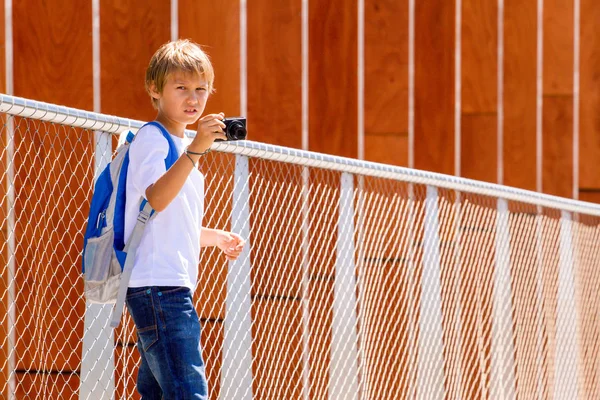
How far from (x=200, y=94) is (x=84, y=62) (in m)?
2.87

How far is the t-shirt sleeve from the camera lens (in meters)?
2.65

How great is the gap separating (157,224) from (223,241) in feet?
1.37

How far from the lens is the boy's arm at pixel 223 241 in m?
3.08

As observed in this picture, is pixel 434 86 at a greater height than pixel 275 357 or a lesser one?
greater

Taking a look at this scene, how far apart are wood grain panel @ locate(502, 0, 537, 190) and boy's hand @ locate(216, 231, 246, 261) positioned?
248 inches

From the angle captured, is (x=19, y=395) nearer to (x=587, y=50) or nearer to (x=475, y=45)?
(x=475, y=45)

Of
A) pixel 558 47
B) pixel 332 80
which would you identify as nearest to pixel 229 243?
pixel 332 80

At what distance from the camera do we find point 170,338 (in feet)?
8.75

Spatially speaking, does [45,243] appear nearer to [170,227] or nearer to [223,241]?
[223,241]

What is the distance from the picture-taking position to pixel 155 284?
268 centimetres

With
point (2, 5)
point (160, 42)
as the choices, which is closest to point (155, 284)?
point (2, 5)

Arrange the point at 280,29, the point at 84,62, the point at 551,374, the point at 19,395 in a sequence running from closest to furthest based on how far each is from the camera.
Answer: the point at 19,395 → the point at 84,62 → the point at 551,374 → the point at 280,29

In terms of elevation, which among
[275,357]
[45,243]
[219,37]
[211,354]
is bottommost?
[275,357]

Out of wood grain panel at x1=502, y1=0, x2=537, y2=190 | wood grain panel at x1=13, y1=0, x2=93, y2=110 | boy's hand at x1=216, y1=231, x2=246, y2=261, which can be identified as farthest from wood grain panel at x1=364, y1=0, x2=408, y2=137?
boy's hand at x1=216, y1=231, x2=246, y2=261
